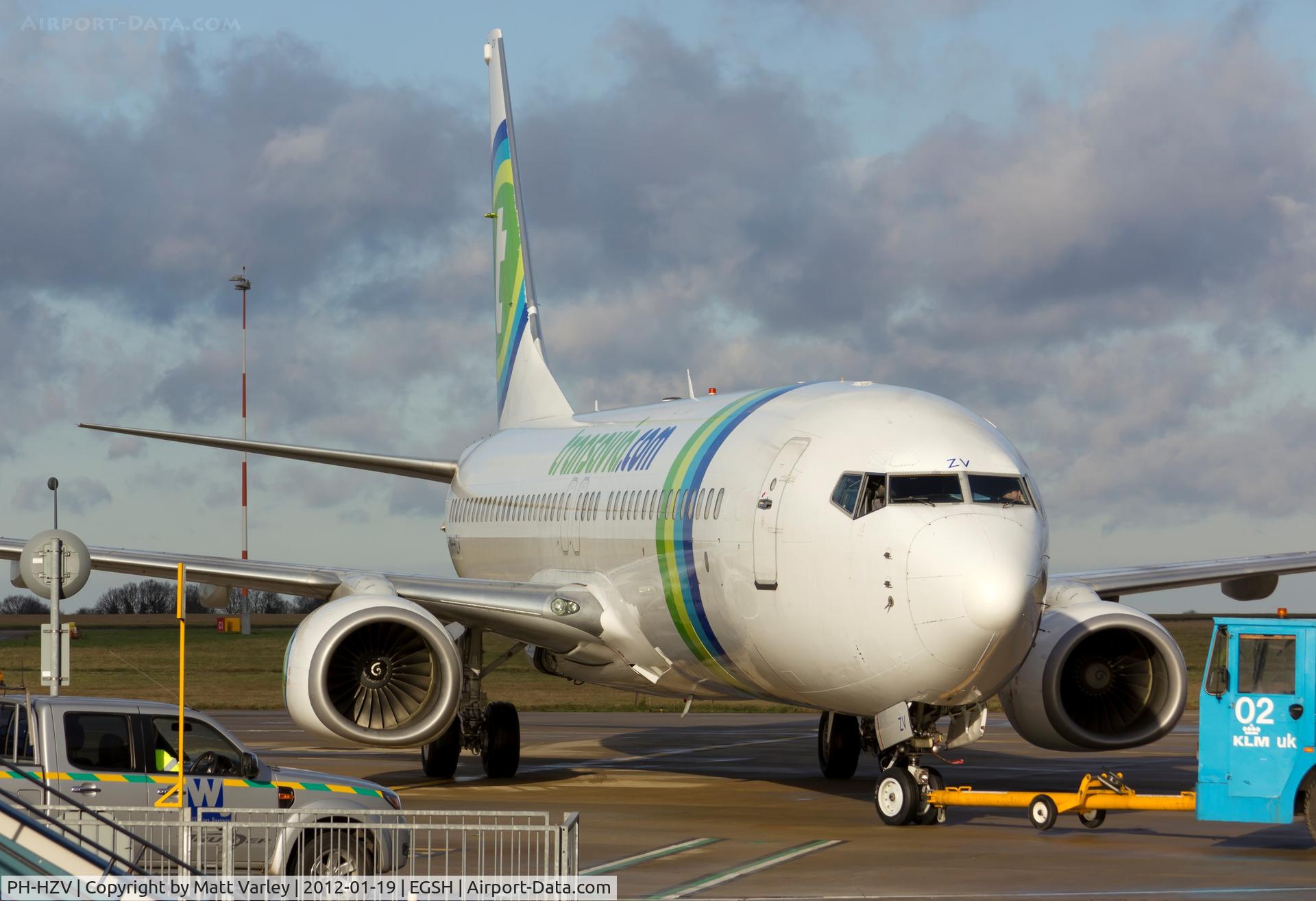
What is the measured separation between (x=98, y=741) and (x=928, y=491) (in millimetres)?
7247

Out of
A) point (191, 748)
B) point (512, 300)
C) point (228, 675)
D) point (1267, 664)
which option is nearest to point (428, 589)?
point (191, 748)

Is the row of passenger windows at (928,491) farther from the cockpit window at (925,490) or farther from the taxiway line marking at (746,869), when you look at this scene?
the taxiway line marking at (746,869)

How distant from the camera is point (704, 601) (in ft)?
60.6

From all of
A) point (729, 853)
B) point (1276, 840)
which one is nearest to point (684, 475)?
point (729, 853)

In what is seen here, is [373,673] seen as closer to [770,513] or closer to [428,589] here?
[428,589]

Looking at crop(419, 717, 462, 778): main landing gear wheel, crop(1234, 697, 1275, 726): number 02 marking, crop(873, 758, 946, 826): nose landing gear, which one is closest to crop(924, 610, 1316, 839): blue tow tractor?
crop(1234, 697, 1275, 726): number 02 marking

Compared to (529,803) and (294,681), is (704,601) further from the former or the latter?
(294,681)

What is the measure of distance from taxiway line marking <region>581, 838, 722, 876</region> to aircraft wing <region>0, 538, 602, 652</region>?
5.49 m

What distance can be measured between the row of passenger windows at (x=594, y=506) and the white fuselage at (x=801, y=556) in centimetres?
4

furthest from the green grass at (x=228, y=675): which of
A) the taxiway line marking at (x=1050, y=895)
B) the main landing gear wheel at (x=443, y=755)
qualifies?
the taxiway line marking at (x=1050, y=895)

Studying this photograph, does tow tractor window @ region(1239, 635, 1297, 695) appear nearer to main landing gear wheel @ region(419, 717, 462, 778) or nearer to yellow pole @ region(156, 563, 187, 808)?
yellow pole @ region(156, 563, 187, 808)

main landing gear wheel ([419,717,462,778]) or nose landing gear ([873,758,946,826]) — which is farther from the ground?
main landing gear wheel ([419,717,462,778])

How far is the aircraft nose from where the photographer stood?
15102 millimetres

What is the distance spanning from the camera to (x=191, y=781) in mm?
12789
